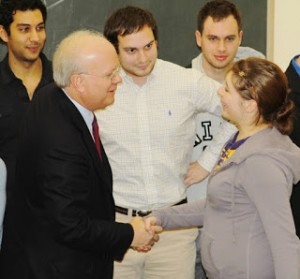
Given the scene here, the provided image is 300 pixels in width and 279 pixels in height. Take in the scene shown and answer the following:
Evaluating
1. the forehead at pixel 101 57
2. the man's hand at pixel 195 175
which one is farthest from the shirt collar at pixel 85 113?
the man's hand at pixel 195 175

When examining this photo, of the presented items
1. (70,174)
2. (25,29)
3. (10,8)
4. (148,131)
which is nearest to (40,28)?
(25,29)

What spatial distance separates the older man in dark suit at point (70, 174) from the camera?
2314 millimetres

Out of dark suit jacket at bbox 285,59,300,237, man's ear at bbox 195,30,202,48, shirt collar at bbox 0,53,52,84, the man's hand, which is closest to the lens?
dark suit jacket at bbox 285,59,300,237

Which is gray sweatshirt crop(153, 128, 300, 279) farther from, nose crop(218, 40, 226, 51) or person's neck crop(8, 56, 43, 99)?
person's neck crop(8, 56, 43, 99)

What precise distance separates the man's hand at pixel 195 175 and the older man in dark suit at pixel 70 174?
734mm

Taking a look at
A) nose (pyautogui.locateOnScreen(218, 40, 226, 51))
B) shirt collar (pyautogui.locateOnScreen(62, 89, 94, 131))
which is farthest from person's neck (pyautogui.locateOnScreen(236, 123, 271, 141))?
nose (pyautogui.locateOnScreen(218, 40, 226, 51))

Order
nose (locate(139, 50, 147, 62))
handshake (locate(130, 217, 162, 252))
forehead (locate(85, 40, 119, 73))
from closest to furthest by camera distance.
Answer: forehead (locate(85, 40, 119, 73)) < handshake (locate(130, 217, 162, 252)) < nose (locate(139, 50, 147, 62))

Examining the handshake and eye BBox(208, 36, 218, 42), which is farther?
eye BBox(208, 36, 218, 42)

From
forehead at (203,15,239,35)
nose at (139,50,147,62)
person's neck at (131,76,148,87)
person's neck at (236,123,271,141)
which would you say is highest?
forehead at (203,15,239,35)

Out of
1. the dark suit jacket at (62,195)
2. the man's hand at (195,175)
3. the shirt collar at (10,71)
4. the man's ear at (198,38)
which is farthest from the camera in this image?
the man's ear at (198,38)

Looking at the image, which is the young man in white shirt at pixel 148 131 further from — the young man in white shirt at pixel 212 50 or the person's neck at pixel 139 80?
the young man in white shirt at pixel 212 50

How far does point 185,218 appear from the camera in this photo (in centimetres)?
275

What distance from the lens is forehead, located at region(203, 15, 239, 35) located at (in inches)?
135

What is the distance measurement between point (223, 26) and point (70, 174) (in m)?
1.56
